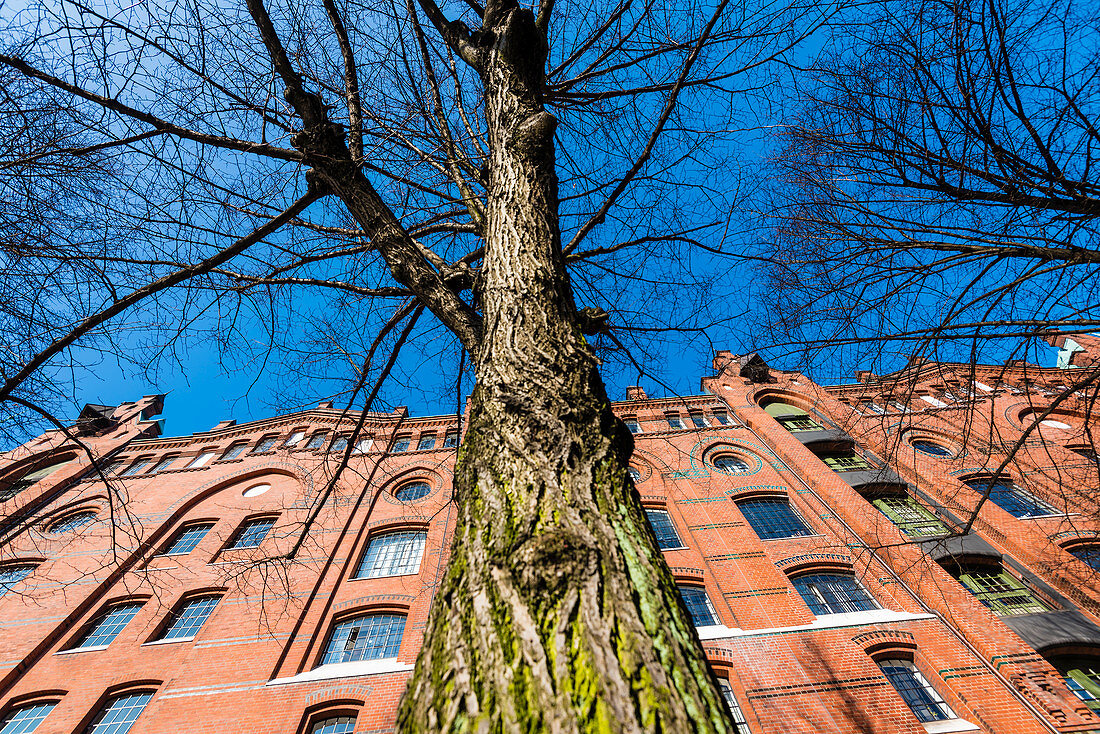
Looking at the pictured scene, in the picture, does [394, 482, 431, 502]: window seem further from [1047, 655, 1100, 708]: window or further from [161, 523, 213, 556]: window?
[1047, 655, 1100, 708]: window

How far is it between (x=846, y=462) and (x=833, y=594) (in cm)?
656

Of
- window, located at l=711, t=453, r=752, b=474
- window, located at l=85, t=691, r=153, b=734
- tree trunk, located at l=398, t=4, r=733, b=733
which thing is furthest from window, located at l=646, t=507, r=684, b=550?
window, located at l=85, t=691, r=153, b=734

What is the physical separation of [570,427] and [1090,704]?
51.1 feet

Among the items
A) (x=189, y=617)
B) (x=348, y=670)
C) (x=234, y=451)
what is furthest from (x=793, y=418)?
(x=234, y=451)

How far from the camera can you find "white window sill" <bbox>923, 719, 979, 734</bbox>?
8.72 m

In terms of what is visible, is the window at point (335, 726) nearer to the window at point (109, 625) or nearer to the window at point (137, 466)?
the window at point (109, 625)

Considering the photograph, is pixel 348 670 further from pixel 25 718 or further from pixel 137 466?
pixel 137 466

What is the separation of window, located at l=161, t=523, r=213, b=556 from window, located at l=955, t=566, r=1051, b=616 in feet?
71.4

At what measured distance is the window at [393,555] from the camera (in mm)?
Result: 13068

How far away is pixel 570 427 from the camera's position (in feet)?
6.18

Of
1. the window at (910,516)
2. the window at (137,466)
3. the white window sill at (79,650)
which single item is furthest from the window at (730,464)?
the window at (137,466)

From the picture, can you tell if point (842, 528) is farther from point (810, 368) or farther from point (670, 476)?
point (810, 368)

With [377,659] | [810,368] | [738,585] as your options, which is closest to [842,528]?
[738,585]

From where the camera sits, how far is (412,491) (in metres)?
16.2
